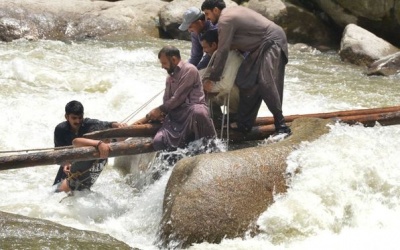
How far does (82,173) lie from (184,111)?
1157 mm

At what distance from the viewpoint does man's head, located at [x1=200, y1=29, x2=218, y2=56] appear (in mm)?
7062

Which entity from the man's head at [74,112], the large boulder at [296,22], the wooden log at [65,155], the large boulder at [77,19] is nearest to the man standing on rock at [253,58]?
the wooden log at [65,155]

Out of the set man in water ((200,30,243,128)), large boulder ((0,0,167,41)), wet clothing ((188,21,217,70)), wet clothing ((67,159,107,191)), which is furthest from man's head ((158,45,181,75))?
large boulder ((0,0,167,41))

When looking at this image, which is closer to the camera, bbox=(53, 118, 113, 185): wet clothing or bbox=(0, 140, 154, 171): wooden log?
bbox=(0, 140, 154, 171): wooden log

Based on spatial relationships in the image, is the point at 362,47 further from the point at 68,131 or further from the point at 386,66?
the point at 68,131

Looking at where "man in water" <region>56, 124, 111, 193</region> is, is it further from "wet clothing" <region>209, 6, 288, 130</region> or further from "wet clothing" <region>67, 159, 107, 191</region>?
"wet clothing" <region>209, 6, 288, 130</region>

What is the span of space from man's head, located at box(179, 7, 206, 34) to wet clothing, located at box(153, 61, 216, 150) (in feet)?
1.49

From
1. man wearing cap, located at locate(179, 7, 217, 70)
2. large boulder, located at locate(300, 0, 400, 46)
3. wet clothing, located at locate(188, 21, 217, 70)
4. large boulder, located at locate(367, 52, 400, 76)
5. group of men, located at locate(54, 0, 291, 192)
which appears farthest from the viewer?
large boulder, located at locate(300, 0, 400, 46)

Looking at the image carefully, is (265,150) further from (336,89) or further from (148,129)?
(336,89)

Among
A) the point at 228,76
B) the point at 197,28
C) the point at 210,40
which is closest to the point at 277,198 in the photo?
the point at 228,76

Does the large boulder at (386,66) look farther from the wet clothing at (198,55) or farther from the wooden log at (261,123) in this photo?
the wet clothing at (198,55)

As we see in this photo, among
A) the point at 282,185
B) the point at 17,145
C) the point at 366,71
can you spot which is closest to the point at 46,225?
the point at 282,185

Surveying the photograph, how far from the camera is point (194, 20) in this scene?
6.98 metres

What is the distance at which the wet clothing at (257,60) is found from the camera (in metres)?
7.05
